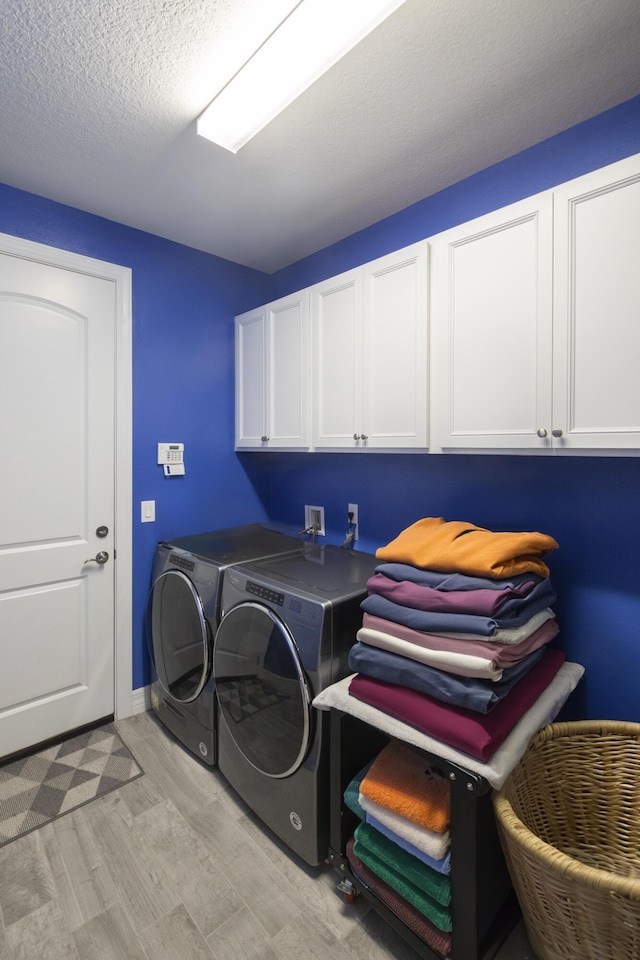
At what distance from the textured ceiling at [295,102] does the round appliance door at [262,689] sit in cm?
168

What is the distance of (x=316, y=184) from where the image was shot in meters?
1.82

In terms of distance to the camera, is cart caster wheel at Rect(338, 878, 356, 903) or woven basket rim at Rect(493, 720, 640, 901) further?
cart caster wheel at Rect(338, 878, 356, 903)

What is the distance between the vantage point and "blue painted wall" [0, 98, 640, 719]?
1.41 m

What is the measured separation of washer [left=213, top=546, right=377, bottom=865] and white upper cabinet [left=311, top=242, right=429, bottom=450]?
587mm

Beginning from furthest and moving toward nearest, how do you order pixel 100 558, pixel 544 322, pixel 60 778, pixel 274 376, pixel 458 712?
pixel 274 376 → pixel 100 558 → pixel 60 778 → pixel 544 322 → pixel 458 712

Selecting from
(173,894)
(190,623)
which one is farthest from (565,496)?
(173,894)

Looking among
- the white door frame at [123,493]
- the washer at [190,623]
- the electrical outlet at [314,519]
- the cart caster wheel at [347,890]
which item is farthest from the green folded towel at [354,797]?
the white door frame at [123,493]

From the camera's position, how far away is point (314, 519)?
247cm

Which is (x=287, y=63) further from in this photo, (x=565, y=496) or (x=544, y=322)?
(x=565, y=496)

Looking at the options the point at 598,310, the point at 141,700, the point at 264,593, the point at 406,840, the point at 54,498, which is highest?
the point at 598,310

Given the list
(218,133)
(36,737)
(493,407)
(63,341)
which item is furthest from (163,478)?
(493,407)

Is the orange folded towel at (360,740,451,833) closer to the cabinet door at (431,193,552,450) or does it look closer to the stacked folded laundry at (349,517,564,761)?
the stacked folded laundry at (349,517,564,761)

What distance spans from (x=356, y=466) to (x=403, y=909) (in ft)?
5.30

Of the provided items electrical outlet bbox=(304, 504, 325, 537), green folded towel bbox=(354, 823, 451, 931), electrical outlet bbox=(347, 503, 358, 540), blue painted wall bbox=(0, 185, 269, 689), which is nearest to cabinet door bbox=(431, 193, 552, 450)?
electrical outlet bbox=(347, 503, 358, 540)
